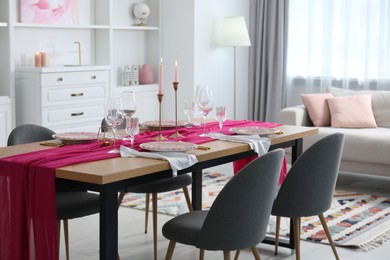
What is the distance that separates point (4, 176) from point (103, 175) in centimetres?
56

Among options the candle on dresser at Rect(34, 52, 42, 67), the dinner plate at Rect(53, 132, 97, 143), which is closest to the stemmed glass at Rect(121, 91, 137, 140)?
the dinner plate at Rect(53, 132, 97, 143)

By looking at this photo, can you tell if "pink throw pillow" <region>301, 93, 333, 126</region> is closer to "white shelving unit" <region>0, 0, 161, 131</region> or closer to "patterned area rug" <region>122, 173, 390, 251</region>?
→ "patterned area rug" <region>122, 173, 390, 251</region>

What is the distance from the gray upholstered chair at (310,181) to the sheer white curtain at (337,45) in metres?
3.84

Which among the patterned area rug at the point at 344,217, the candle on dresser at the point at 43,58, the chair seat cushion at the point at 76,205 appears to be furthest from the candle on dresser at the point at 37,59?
the chair seat cushion at the point at 76,205

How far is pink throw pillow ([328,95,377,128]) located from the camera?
646 centimetres

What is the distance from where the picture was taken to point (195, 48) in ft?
23.9

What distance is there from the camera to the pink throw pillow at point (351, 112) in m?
6.46

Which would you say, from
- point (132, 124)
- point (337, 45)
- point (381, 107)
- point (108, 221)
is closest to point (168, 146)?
point (132, 124)

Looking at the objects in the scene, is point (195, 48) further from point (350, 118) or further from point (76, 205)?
point (76, 205)

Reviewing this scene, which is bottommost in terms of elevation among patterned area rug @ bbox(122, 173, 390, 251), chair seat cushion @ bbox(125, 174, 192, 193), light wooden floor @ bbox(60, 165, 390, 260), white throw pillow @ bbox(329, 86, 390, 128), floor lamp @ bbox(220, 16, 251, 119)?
light wooden floor @ bbox(60, 165, 390, 260)

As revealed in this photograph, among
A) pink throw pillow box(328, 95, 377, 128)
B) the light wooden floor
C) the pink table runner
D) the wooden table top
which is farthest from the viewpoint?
pink throw pillow box(328, 95, 377, 128)

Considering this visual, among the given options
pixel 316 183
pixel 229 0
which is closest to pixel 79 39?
pixel 229 0

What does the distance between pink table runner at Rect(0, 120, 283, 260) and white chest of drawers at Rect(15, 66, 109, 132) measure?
9.05 ft

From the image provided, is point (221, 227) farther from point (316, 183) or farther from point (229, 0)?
point (229, 0)
